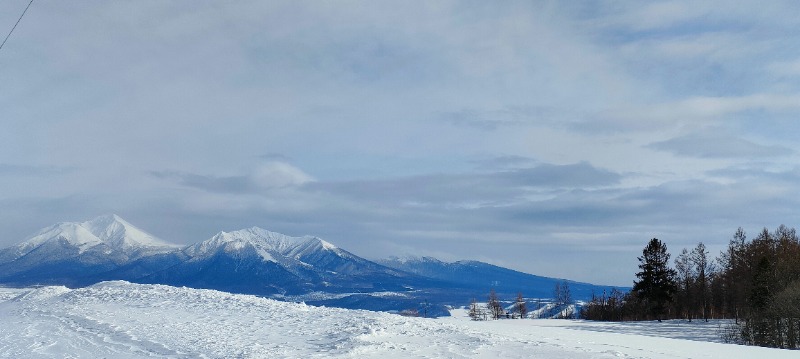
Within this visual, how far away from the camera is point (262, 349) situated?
22.6m

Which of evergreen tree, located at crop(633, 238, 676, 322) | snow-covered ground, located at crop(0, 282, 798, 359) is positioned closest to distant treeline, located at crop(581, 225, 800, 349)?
evergreen tree, located at crop(633, 238, 676, 322)

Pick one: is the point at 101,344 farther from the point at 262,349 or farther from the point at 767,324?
the point at 767,324

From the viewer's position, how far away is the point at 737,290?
71.2 meters

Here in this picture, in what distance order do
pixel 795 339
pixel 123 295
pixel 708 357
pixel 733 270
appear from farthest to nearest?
1. pixel 733 270
2. pixel 795 339
3. pixel 123 295
4. pixel 708 357

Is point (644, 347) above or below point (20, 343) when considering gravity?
above

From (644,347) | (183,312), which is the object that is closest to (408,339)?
(644,347)

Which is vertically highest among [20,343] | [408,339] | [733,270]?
[733,270]

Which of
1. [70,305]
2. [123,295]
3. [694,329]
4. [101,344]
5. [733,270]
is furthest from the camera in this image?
[733,270]

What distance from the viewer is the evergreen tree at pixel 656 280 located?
3127 inches

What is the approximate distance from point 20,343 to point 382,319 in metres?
16.0

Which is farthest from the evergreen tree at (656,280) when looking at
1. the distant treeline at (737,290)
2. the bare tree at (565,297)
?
the bare tree at (565,297)

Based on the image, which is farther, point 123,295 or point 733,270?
point 733,270

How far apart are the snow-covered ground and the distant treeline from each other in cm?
2706

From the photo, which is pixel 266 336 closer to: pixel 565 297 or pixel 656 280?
pixel 656 280
